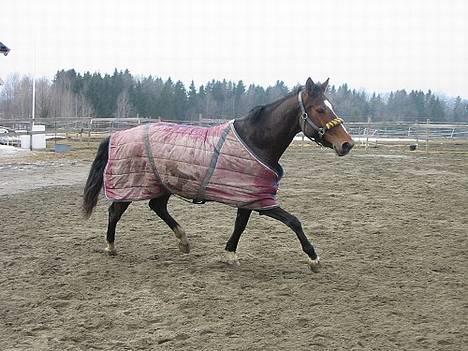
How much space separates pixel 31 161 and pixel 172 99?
169ft

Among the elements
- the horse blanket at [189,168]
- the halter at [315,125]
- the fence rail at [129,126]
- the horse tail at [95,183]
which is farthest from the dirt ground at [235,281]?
the fence rail at [129,126]

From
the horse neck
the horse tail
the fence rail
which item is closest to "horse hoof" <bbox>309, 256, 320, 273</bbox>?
the horse neck

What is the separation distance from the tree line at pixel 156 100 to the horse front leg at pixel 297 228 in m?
47.2

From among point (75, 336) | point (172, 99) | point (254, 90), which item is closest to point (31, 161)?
point (75, 336)

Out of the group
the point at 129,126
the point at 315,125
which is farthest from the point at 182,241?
the point at 129,126

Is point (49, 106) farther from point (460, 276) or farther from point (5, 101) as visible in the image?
point (460, 276)

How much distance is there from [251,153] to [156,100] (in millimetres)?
61322

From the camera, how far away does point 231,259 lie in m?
4.88

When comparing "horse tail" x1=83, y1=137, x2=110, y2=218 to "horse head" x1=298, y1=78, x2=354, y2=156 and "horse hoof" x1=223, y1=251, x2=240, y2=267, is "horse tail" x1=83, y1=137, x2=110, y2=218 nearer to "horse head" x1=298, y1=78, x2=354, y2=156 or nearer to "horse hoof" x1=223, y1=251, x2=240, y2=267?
"horse hoof" x1=223, y1=251, x2=240, y2=267

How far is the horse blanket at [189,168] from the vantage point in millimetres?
4559

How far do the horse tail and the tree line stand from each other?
4679cm

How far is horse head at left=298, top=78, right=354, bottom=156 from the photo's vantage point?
14.5ft

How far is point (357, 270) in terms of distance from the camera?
471 centimetres

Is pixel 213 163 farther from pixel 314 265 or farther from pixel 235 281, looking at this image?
pixel 314 265
